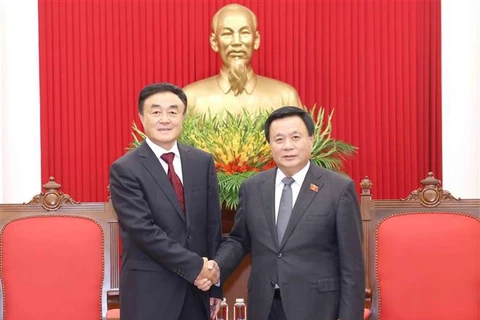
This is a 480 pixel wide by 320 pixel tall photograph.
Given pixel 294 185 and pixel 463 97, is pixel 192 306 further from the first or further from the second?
pixel 463 97

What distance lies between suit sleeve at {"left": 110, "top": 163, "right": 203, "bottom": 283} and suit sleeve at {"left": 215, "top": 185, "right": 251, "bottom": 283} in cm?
9

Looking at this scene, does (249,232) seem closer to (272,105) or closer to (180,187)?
(180,187)

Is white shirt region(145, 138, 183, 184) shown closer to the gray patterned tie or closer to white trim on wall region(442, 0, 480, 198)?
the gray patterned tie

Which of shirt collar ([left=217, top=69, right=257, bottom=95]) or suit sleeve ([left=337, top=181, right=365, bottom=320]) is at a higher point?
shirt collar ([left=217, top=69, right=257, bottom=95])

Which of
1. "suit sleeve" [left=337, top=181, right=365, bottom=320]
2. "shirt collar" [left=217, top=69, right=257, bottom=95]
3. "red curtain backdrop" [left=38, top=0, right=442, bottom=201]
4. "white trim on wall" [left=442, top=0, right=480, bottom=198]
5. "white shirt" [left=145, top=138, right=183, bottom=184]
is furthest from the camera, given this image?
"red curtain backdrop" [left=38, top=0, right=442, bottom=201]

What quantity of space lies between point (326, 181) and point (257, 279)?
1.14ft

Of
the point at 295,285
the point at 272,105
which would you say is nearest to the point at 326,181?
the point at 295,285

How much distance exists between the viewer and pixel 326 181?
89.7 inches

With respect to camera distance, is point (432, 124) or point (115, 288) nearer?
point (115, 288)

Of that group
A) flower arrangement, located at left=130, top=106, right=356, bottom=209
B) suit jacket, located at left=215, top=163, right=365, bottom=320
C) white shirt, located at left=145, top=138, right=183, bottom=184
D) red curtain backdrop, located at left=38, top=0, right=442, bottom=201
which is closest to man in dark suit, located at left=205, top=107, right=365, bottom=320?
suit jacket, located at left=215, top=163, right=365, bottom=320

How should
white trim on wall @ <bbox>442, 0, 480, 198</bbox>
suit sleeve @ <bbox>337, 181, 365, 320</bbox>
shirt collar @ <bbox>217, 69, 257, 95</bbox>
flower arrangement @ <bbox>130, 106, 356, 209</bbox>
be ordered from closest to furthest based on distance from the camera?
suit sleeve @ <bbox>337, 181, 365, 320</bbox> < flower arrangement @ <bbox>130, 106, 356, 209</bbox> < shirt collar @ <bbox>217, 69, 257, 95</bbox> < white trim on wall @ <bbox>442, 0, 480, 198</bbox>

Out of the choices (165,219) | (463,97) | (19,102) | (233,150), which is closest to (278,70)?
(463,97)

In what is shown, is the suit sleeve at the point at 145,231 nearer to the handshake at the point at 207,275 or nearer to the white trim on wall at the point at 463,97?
the handshake at the point at 207,275

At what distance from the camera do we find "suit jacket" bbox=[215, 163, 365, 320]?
2.20 meters
